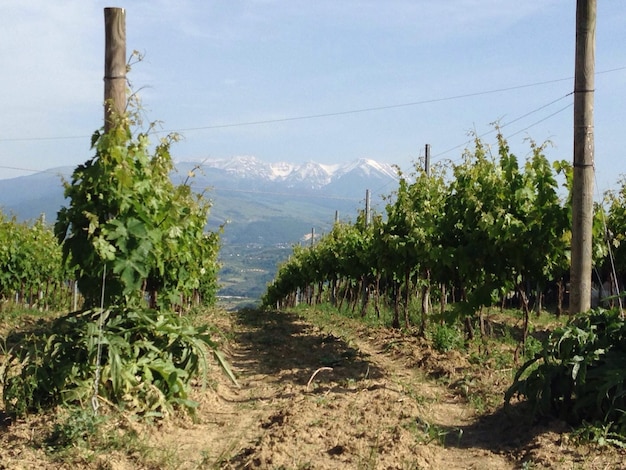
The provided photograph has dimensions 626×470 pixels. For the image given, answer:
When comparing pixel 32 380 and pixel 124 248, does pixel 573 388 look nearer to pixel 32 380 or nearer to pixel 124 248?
pixel 124 248

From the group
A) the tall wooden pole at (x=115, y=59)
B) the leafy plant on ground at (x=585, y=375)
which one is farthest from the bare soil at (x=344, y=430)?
the tall wooden pole at (x=115, y=59)

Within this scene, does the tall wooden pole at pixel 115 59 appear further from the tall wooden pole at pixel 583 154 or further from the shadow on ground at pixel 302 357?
the tall wooden pole at pixel 583 154

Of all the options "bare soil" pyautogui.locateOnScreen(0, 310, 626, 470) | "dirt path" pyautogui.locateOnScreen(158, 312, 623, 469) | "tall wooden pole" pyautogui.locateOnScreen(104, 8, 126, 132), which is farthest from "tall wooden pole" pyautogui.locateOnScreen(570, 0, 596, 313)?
"tall wooden pole" pyautogui.locateOnScreen(104, 8, 126, 132)

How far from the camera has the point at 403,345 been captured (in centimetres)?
1269

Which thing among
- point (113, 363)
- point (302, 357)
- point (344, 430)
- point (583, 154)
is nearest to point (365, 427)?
point (344, 430)

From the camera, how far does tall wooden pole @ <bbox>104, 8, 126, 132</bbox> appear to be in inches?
286

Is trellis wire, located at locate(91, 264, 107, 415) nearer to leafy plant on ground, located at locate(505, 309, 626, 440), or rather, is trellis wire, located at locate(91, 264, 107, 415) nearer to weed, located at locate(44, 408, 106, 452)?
weed, located at locate(44, 408, 106, 452)

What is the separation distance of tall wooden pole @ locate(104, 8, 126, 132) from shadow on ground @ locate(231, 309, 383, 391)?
4381 mm

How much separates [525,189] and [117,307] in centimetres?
637

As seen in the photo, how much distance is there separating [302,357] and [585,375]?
251 inches

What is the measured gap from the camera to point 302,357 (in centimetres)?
1195

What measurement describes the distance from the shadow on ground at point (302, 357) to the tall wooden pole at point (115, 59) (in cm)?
438

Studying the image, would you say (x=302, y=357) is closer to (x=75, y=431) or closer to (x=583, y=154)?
(x=583, y=154)

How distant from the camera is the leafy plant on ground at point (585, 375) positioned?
605 centimetres
